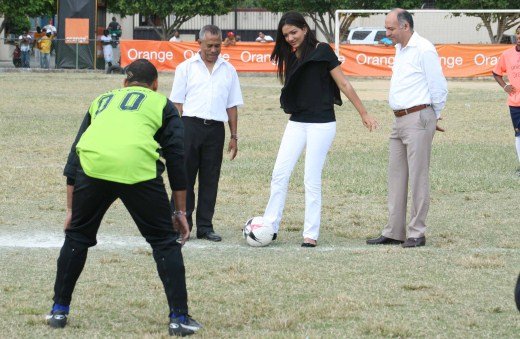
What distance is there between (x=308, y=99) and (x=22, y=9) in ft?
133

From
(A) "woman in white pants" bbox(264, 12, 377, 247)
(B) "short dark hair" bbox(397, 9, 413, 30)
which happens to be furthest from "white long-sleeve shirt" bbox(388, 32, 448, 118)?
(A) "woman in white pants" bbox(264, 12, 377, 247)

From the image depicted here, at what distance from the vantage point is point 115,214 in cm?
1129

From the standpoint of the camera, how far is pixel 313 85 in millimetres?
9242

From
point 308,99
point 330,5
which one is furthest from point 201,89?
point 330,5

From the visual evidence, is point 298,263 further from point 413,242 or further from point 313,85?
point 313,85

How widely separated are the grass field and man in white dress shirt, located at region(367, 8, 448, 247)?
0.52 m

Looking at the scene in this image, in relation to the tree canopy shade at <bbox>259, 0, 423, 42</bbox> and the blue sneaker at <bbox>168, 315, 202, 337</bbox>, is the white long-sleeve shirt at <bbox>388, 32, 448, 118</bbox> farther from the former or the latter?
the tree canopy shade at <bbox>259, 0, 423, 42</bbox>

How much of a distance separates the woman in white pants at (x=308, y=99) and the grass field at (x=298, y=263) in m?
0.57

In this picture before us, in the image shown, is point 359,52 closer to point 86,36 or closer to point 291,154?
point 86,36

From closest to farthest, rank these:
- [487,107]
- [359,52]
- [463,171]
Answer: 1. [463,171]
2. [487,107]
3. [359,52]

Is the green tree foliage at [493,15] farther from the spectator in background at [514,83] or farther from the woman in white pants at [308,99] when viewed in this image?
the woman in white pants at [308,99]

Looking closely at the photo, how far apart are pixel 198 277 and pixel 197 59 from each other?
254cm

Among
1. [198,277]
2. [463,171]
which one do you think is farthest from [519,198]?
[198,277]

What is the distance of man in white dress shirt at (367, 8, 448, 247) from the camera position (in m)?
9.26
